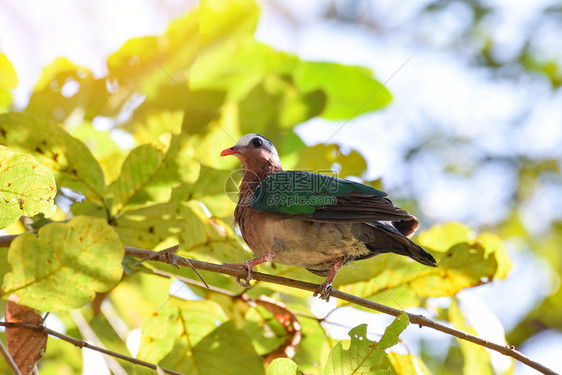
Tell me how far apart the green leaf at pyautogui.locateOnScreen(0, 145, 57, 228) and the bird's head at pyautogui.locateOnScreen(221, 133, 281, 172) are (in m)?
1.23

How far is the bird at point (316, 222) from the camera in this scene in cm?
245

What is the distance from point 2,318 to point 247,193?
1.23m

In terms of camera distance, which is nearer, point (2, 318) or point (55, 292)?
point (55, 292)

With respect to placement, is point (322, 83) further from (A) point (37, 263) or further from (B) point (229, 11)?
(A) point (37, 263)

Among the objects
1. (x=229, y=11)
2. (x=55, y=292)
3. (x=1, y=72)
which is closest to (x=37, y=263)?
(x=55, y=292)

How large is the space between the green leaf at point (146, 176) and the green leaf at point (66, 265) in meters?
0.62

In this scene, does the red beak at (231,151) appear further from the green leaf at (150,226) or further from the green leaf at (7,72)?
the green leaf at (7,72)

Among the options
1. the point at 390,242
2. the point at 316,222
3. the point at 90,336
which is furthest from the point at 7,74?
the point at 390,242

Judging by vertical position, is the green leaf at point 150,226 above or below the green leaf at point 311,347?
above

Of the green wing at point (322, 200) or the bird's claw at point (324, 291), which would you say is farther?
the green wing at point (322, 200)

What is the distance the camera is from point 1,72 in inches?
81.1

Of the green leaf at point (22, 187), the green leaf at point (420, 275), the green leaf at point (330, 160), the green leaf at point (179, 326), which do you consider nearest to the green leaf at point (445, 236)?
the green leaf at point (420, 275)

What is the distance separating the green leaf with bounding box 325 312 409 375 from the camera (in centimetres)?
174

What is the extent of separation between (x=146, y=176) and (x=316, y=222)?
82 cm
